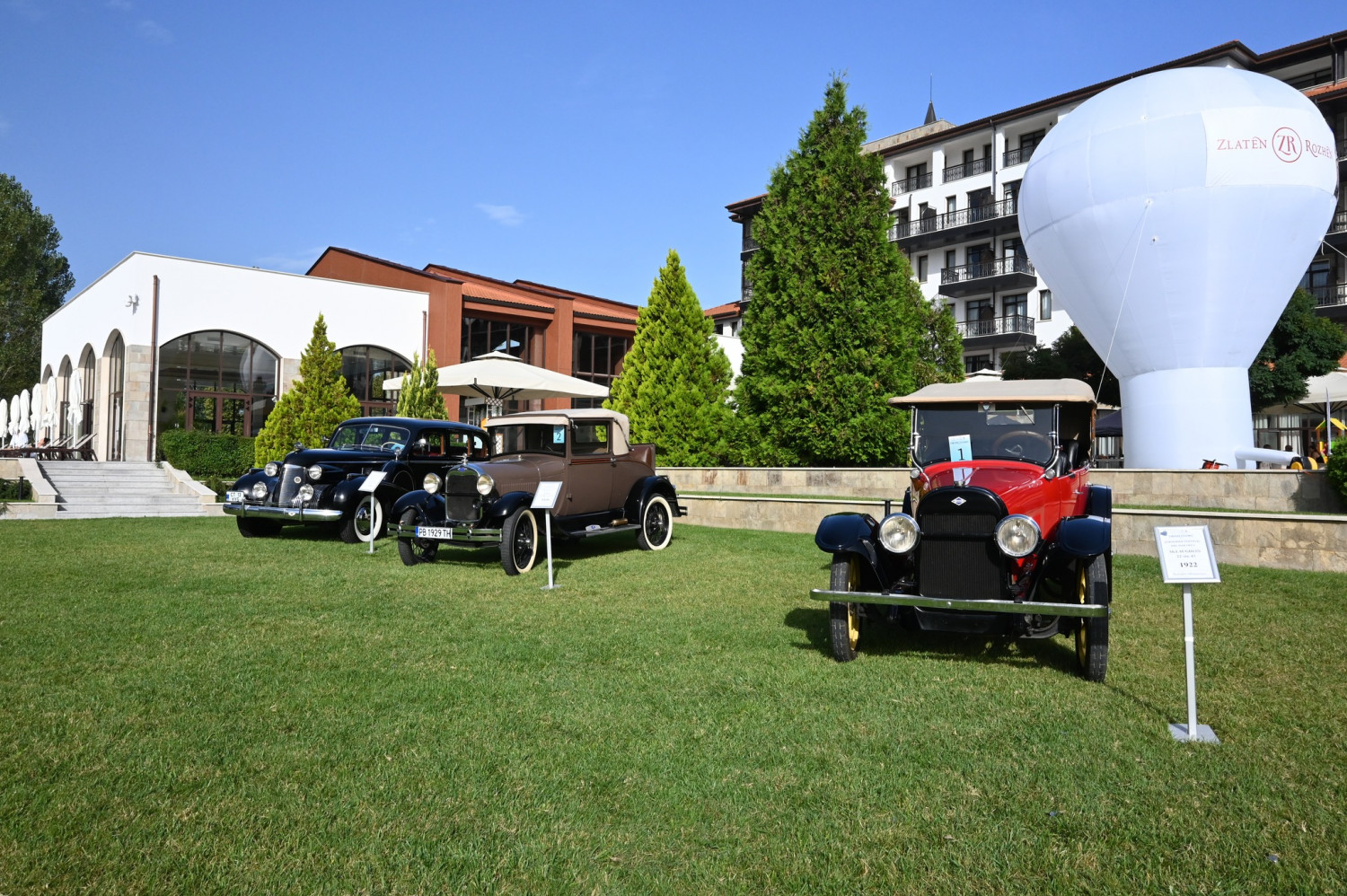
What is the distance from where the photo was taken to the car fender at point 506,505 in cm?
975

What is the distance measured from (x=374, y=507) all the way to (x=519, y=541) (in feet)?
8.96

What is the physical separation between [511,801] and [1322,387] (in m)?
31.5

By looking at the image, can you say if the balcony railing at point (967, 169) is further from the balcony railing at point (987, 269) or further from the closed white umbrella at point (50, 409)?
the closed white umbrella at point (50, 409)

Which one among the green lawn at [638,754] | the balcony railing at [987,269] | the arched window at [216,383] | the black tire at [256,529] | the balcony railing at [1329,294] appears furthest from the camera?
the balcony railing at [987,269]

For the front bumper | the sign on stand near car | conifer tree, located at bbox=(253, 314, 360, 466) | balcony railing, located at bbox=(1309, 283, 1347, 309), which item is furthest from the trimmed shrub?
balcony railing, located at bbox=(1309, 283, 1347, 309)

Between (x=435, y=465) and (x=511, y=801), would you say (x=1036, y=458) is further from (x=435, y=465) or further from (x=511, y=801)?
(x=435, y=465)

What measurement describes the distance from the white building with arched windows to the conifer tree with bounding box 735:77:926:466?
14390mm

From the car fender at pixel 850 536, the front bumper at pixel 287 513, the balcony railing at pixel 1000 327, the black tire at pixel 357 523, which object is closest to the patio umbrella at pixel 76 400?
the front bumper at pixel 287 513

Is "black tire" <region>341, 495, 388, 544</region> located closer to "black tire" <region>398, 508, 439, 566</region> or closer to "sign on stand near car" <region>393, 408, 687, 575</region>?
"sign on stand near car" <region>393, 408, 687, 575</region>

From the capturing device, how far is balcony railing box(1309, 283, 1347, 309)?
34.1 meters

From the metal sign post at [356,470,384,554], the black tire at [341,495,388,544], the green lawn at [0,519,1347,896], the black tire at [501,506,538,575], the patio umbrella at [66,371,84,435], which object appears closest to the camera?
the green lawn at [0,519,1347,896]

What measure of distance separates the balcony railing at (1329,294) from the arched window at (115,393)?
147 ft

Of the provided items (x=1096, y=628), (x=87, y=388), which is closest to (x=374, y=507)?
(x=1096, y=628)

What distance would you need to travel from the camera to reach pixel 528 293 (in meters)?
33.6
